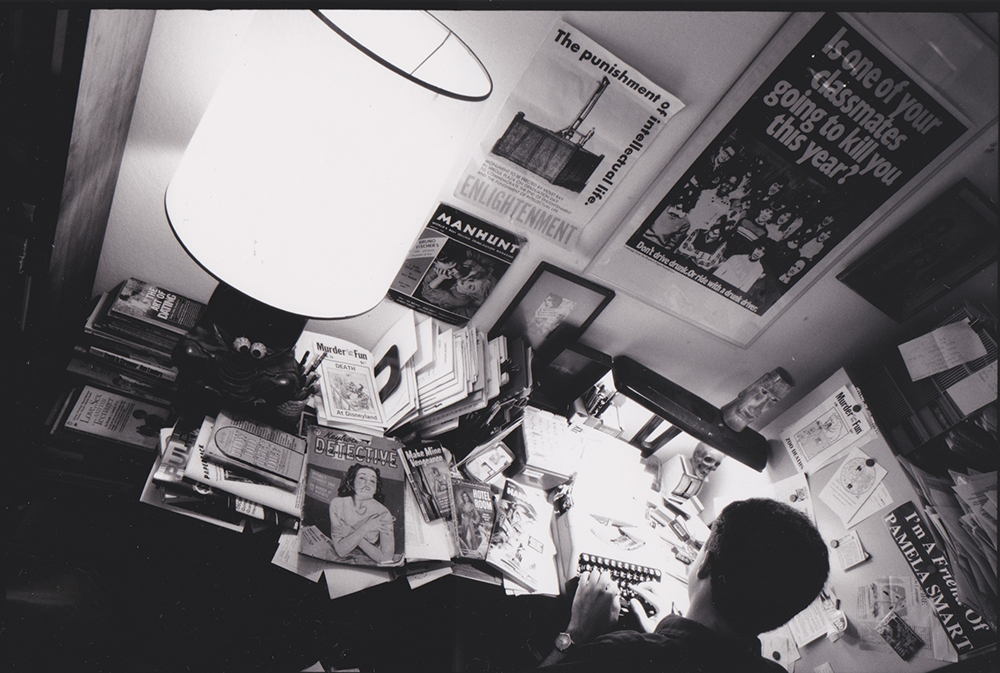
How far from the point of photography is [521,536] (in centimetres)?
123

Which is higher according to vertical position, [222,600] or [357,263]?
[357,263]

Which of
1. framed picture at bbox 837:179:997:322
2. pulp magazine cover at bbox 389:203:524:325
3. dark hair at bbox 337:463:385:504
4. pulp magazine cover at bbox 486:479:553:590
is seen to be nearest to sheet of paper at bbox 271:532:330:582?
dark hair at bbox 337:463:385:504

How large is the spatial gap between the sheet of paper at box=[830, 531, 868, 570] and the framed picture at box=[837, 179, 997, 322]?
576 millimetres

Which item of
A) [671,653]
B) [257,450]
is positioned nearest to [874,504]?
[671,653]

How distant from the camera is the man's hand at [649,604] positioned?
1.19 m

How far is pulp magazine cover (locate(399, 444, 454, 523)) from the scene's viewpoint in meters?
1.12

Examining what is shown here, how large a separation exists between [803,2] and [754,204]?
650mm

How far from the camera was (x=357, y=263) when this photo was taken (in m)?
0.81

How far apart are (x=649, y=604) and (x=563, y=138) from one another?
1.14 meters

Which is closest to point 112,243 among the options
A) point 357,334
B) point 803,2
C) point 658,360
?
point 357,334

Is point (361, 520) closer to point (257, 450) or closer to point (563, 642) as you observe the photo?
point (257, 450)

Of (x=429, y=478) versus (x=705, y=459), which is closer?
(x=429, y=478)

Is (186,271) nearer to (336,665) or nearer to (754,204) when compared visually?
(336,665)

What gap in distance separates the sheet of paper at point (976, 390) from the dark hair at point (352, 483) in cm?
134
